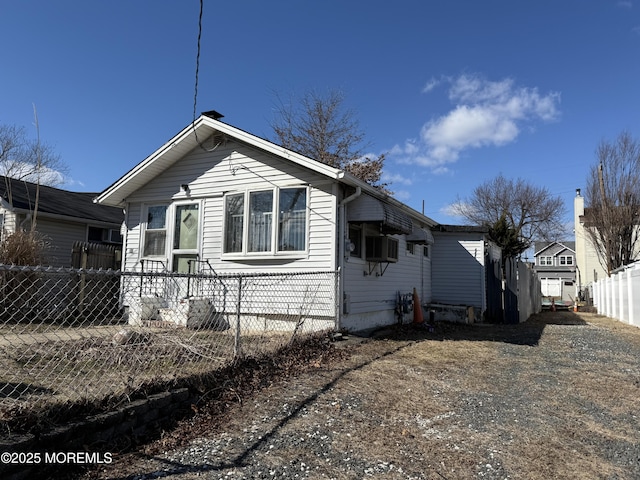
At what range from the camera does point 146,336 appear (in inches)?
217

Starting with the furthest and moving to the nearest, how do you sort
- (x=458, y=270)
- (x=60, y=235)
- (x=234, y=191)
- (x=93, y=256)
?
(x=60, y=235) < (x=458, y=270) < (x=93, y=256) < (x=234, y=191)

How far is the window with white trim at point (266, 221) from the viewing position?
8242 mm

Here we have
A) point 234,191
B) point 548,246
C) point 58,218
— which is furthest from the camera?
point 548,246

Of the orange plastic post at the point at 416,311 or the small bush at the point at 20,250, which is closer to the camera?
the small bush at the point at 20,250

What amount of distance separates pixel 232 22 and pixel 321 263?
4.61 meters

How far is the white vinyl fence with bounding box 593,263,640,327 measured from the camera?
1255cm

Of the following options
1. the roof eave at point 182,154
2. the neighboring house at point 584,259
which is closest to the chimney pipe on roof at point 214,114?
the roof eave at point 182,154

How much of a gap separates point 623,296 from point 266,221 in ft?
42.1

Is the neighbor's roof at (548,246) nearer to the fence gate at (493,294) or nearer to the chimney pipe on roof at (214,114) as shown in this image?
the fence gate at (493,294)

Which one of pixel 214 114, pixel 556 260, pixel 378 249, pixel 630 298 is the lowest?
pixel 630 298

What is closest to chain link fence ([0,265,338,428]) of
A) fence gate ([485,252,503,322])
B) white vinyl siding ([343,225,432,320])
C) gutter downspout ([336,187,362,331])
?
gutter downspout ([336,187,362,331])

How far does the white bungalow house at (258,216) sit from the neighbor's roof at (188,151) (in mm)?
21

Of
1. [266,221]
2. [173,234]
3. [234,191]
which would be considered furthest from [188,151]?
[266,221]

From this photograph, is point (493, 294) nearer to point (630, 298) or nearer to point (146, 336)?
point (630, 298)
